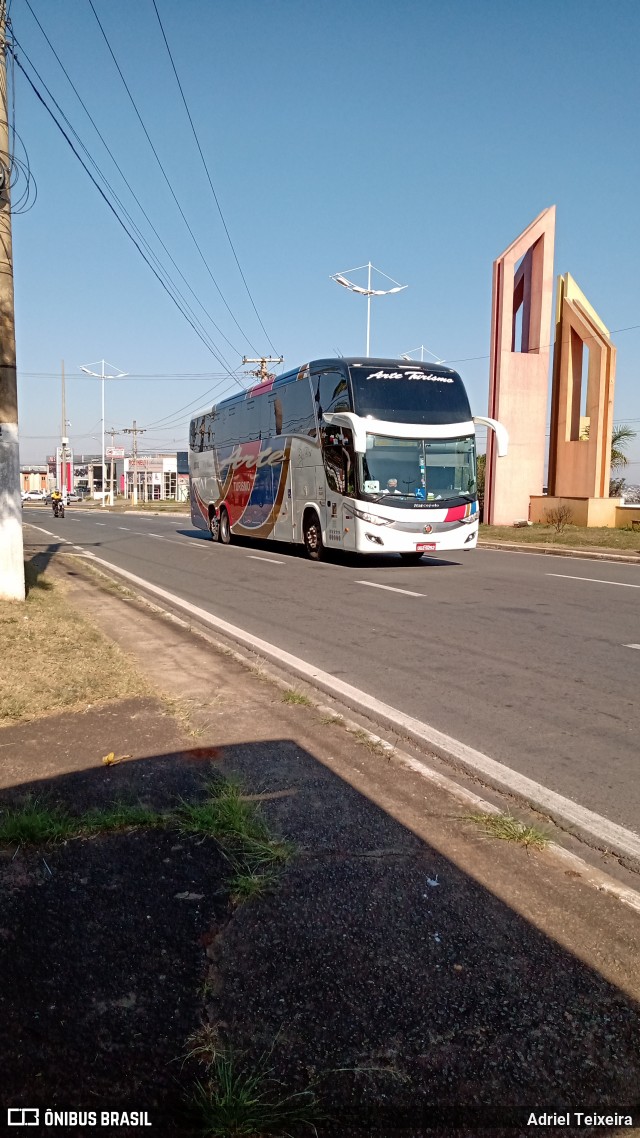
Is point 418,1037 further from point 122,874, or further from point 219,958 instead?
point 122,874

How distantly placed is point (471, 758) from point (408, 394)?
12.3 metres

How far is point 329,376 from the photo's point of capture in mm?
16906

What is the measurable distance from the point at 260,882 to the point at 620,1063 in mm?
1386

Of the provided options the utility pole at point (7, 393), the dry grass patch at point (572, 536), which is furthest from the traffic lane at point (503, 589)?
the dry grass patch at point (572, 536)

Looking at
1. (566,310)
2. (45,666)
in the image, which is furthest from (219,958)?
(566,310)

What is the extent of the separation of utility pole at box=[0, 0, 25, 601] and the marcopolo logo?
769cm

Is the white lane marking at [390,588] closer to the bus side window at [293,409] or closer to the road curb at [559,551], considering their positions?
the bus side window at [293,409]

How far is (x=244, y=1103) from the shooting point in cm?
202

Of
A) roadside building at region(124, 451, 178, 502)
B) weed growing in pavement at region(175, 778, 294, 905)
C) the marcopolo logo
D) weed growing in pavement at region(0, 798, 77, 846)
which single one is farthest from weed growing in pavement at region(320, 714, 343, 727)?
roadside building at region(124, 451, 178, 502)

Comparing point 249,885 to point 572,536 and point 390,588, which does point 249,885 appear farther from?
point 572,536

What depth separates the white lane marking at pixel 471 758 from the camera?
12.1 feet

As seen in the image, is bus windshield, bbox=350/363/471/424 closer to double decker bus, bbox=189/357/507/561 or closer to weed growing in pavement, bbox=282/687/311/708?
double decker bus, bbox=189/357/507/561

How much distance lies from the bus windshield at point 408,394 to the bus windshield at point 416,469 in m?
0.50

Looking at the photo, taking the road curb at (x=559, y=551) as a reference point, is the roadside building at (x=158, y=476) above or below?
above
